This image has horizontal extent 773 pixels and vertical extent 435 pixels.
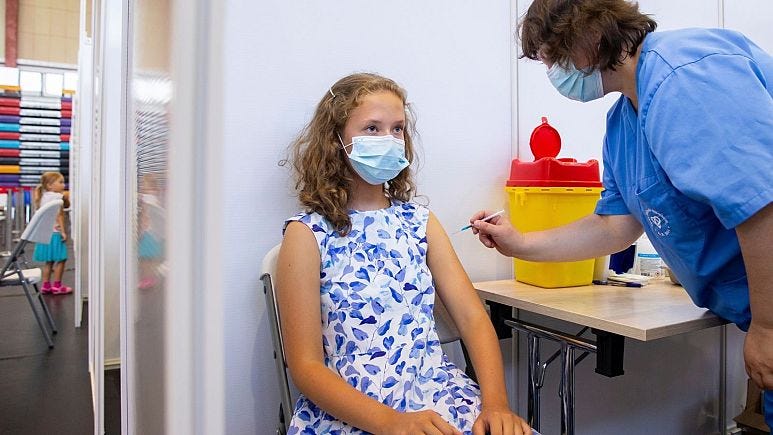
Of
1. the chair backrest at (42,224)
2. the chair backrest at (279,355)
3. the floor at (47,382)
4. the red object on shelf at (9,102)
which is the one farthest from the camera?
the red object on shelf at (9,102)

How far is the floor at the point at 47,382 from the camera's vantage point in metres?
2.23

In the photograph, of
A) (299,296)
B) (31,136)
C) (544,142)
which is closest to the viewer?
(299,296)

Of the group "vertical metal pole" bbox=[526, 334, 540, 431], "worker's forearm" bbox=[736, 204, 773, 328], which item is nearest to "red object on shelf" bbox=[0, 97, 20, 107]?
"vertical metal pole" bbox=[526, 334, 540, 431]

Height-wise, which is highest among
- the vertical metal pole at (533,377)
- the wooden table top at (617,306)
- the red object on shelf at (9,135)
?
the red object on shelf at (9,135)

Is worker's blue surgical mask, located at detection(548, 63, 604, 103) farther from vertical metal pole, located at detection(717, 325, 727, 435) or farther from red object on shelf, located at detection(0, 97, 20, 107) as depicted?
red object on shelf, located at detection(0, 97, 20, 107)

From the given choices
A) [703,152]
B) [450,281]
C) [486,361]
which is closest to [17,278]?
[450,281]

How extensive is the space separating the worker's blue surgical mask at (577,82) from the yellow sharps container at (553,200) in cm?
36

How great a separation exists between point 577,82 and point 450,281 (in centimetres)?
55

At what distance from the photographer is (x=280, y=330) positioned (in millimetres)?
1215

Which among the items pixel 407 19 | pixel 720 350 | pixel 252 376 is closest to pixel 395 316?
pixel 252 376

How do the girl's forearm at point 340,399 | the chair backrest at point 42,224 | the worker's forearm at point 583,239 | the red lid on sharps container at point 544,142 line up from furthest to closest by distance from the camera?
the chair backrest at point 42,224 → the red lid on sharps container at point 544,142 → the worker's forearm at point 583,239 → the girl's forearm at point 340,399

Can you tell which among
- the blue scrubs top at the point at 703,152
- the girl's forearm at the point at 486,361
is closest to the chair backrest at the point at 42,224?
the girl's forearm at the point at 486,361

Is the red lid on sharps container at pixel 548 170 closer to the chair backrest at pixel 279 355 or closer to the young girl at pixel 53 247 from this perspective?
the chair backrest at pixel 279 355

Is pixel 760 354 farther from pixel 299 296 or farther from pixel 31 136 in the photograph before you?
pixel 31 136
